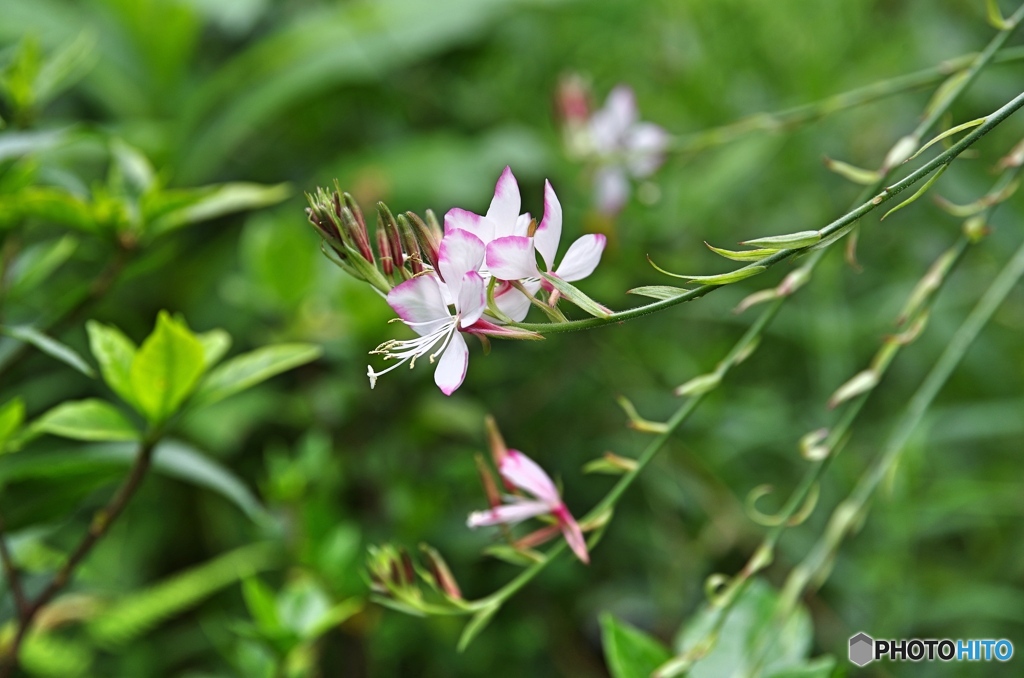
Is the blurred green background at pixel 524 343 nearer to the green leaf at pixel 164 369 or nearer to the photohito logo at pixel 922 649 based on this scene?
the green leaf at pixel 164 369

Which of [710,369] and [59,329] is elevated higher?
[59,329]

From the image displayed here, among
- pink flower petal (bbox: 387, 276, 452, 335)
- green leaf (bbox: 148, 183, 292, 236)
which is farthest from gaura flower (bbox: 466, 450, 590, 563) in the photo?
Result: green leaf (bbox: 148, 183, 292, 236)

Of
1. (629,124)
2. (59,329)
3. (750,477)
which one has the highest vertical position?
(629,124)

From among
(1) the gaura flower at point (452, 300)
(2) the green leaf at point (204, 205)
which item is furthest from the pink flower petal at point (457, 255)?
(2) the green leaf at point (204, 205)

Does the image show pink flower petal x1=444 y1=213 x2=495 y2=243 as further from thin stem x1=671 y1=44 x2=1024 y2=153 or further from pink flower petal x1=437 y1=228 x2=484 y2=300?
thin stem x1=671 y1=44 x2=1024 y2=153

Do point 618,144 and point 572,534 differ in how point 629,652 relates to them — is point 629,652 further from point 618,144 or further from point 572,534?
point 618,144

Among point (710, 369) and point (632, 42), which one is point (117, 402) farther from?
point (632, 42)

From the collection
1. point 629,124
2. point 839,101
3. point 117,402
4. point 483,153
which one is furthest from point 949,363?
point 117,402
